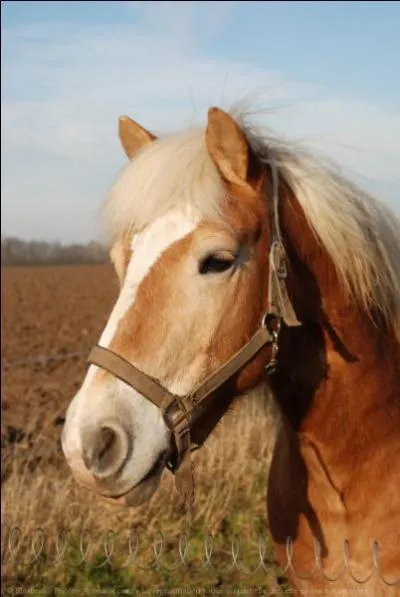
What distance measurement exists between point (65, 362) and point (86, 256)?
437 inches

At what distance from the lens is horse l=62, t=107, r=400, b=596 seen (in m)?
2.40

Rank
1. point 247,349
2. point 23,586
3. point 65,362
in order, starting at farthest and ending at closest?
point 65,362
point 23,586
point 247,349

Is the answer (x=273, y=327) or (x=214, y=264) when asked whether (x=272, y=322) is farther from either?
(x=214, y=264)

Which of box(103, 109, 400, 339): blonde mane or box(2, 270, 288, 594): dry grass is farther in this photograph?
box(2, 270, 288, 594): dry grass

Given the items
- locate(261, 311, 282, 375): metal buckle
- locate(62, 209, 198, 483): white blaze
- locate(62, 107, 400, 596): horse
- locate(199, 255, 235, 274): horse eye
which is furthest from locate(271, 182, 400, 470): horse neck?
locate(62, 209, 198, 483): white blaze

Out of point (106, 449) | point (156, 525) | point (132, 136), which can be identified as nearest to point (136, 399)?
point (106, 449)

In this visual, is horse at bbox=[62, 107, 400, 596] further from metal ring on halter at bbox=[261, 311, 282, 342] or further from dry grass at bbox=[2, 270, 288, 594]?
dry grass at bbox=[2, 270, 288, 594]

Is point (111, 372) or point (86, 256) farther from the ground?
point (111, 372)

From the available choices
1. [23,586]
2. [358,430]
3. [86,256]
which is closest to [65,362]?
[23,586]

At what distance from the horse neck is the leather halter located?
0.14 m

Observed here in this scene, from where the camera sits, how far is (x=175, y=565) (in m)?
4.45

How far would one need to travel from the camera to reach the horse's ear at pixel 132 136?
305 cm

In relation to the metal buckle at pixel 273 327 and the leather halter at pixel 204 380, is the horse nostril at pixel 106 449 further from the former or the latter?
the metal buckle at pixel 273 327

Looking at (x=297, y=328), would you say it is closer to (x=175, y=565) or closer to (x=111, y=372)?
(x=111, y=372)
